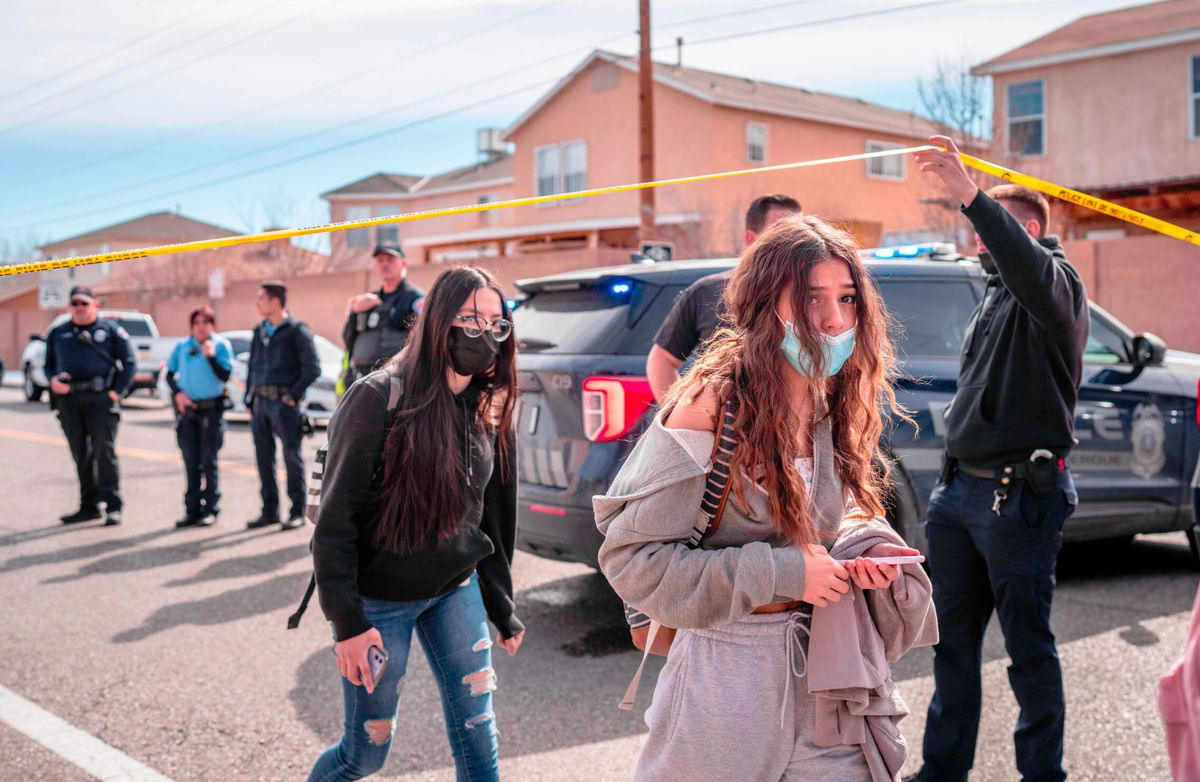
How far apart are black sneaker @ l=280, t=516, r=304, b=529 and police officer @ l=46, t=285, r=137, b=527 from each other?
5.05ft

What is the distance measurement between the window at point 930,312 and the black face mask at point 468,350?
10.5 feet

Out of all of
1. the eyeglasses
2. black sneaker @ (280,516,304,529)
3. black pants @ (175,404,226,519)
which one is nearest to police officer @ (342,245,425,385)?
black sneaker @ (280,516,304,529)

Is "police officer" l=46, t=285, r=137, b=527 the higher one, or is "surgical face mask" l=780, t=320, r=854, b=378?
"surgical face mask" l=780, t=320, r=854, b=378

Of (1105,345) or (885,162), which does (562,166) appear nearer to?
(885,162)

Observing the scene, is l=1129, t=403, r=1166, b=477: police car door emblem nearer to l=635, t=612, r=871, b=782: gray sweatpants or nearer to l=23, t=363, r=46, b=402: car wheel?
l=635, t=612, r=871, b=782: gray sweatpants

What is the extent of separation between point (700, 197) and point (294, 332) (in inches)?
762

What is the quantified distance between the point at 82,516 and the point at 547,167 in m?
23.9

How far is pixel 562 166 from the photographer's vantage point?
3198 cm

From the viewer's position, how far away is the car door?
21.0 feet

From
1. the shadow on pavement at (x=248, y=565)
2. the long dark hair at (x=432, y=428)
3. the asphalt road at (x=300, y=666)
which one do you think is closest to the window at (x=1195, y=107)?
the asphalt road at (x=300, y=666)

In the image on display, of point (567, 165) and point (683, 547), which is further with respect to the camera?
point (567, 165)

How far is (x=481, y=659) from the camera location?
10.9 ft

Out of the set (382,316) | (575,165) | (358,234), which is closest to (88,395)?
(382,316)

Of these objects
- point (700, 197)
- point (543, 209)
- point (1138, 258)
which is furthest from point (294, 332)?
point (543, 209)
